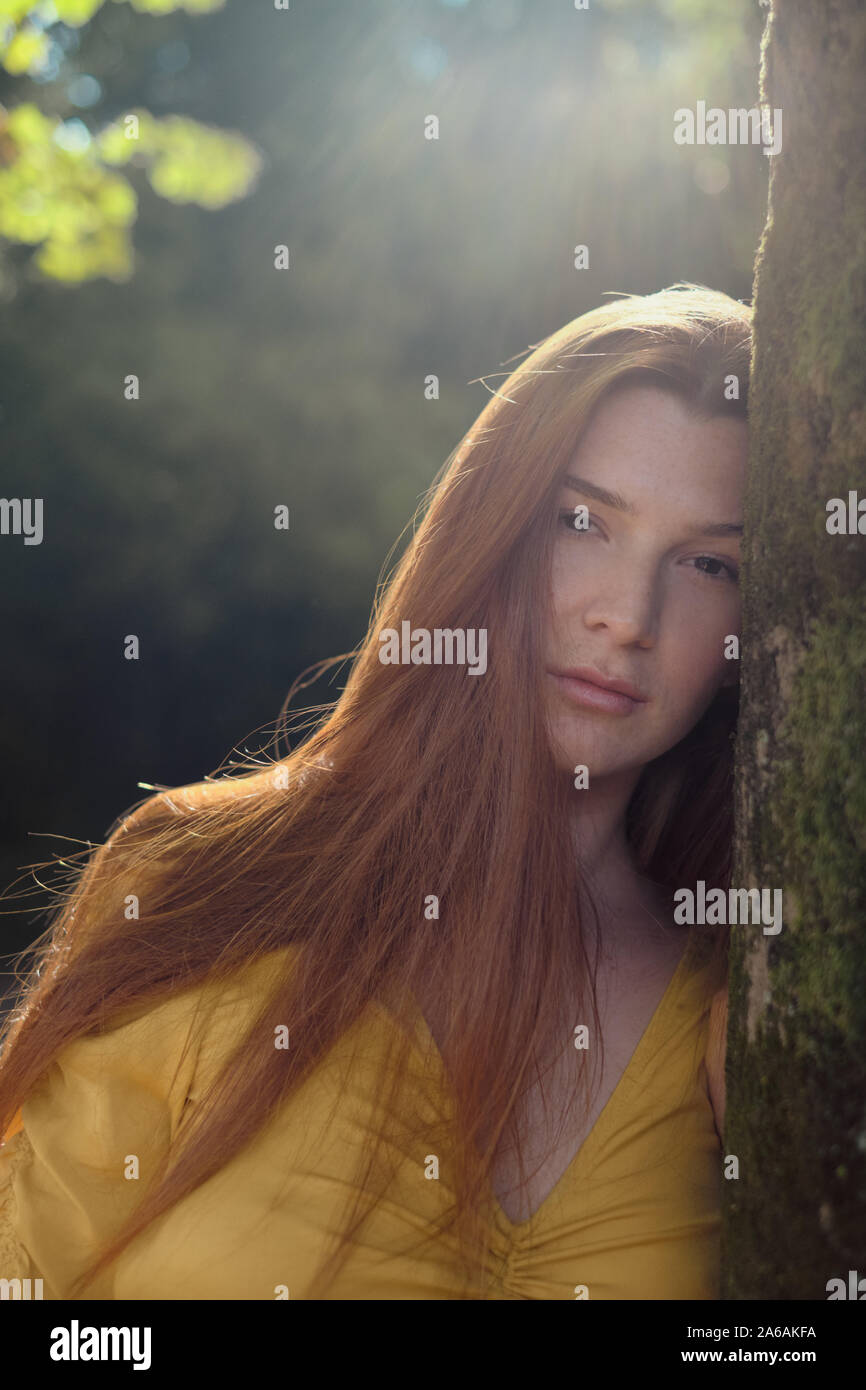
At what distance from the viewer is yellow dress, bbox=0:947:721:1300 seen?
5.42ft

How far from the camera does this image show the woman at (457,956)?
66.9 inches

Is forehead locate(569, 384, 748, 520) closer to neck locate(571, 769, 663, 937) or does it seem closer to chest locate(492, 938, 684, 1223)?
neck locate(571, 769, 663, 937)

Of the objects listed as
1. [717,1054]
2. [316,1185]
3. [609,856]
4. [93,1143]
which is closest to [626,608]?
[609,856]

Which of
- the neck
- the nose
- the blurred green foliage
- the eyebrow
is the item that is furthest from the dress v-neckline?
the blurred green foliage

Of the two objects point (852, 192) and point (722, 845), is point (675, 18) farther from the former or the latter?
point (852, 192)

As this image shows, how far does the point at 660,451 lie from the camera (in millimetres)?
1926

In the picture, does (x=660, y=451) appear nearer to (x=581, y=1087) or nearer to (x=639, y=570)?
(x=639, y=570)

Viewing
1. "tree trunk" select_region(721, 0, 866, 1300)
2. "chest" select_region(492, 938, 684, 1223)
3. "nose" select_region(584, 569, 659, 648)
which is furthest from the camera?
"nose" select_region(584, 569, 659, 648)

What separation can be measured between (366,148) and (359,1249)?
22.0 ft

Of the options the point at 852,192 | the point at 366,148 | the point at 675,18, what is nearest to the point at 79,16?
the point at 675,18

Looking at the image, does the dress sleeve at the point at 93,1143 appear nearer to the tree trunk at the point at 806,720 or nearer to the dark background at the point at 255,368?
the tree trunk at the point at 806,720

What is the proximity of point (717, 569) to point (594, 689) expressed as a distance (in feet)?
0.90

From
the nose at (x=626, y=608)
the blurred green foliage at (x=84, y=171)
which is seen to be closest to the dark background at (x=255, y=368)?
the blurred green foliage at (x=84, y=171)

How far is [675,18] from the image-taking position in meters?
4.79
